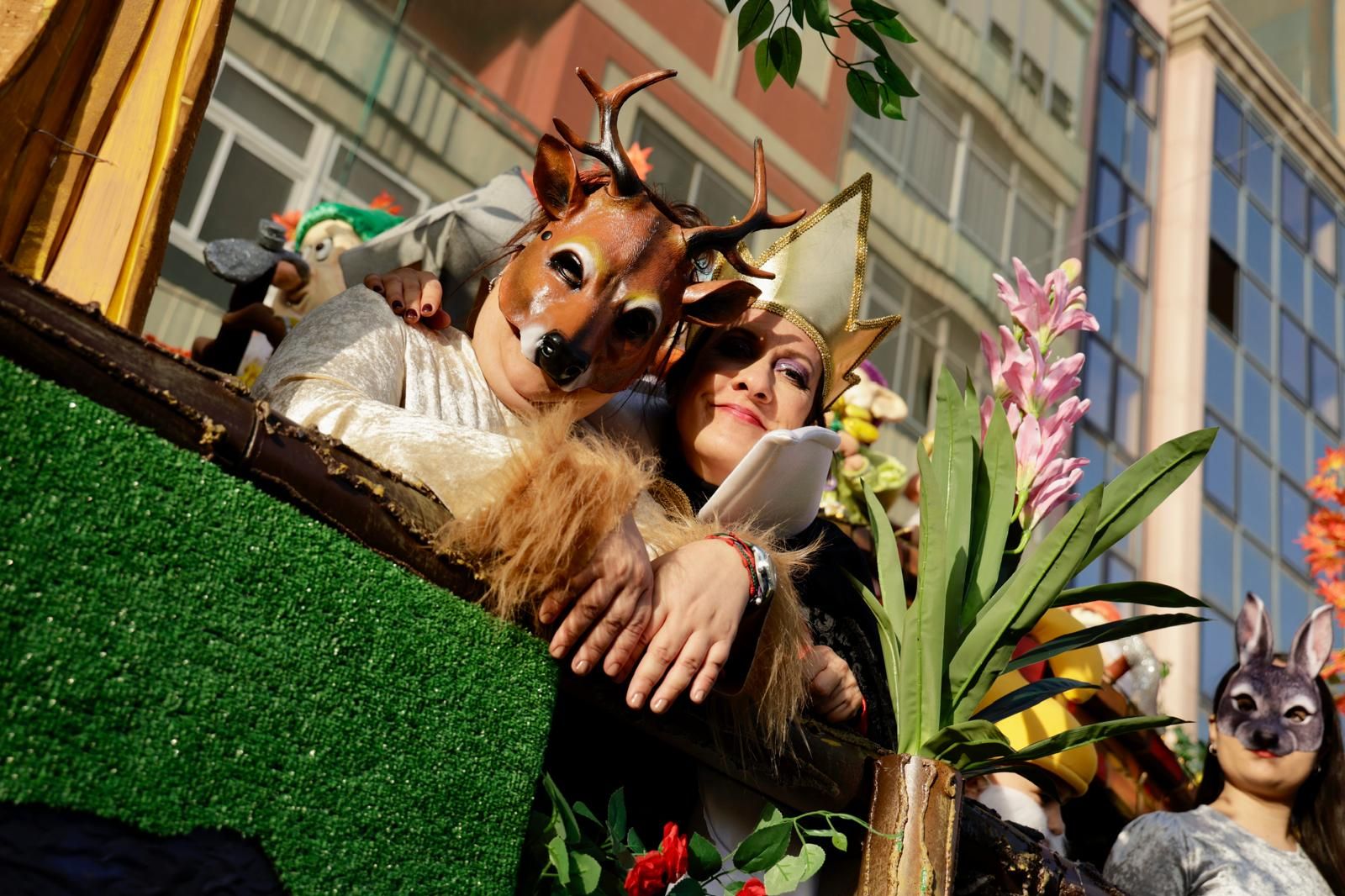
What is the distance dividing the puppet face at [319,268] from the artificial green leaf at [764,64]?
1170 millimetres

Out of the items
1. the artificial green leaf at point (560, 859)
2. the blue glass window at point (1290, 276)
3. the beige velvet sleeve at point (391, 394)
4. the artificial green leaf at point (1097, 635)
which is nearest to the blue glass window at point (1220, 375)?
the blue glass window at point (1290, 276)

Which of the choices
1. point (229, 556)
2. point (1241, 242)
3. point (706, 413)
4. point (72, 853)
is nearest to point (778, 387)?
point (706, 413)

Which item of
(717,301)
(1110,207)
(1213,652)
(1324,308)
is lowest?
(717,301)

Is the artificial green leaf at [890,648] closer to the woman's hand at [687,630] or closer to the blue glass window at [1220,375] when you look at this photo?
the woman's hand at [687,630]

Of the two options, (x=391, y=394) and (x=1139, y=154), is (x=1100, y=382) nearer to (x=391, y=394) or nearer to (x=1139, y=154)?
(x=1139, y=154)

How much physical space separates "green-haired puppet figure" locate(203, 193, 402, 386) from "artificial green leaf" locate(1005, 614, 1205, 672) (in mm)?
1525

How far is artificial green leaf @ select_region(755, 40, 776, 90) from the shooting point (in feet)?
7.89

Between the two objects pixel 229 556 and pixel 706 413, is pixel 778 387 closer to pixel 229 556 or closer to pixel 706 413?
pixel 706 413

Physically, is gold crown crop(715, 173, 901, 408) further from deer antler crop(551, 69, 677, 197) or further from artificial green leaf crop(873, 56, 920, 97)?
deer antler crop(551, 69, 677, 197)

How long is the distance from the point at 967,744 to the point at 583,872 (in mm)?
573

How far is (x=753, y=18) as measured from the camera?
88.8 inches

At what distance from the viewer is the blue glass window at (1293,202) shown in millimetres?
14406

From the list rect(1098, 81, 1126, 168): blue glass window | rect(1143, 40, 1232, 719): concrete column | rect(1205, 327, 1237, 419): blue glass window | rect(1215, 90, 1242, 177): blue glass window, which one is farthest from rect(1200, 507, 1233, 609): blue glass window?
rect(1215, 90, 1242, 177): blue glass window

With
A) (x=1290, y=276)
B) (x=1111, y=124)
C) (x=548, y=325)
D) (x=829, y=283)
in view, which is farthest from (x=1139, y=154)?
(x=548, y=325)
